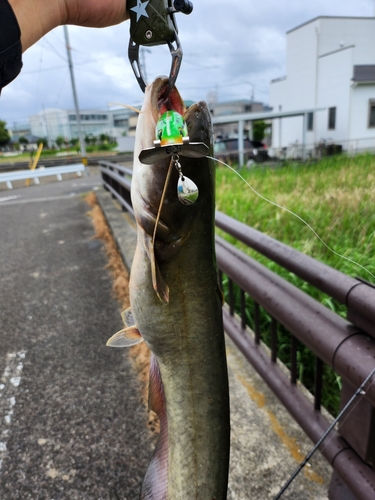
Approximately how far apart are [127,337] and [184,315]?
0.24m

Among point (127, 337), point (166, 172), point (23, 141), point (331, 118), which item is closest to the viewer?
point (166, 172)

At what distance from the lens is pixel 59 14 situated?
4.01 ft

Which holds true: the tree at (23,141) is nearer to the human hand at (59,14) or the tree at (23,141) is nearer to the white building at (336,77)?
the white building at (336,77)

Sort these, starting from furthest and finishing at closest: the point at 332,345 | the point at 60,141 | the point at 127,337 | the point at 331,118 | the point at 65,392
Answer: the point at 60,141, the point at 331,118, the point at 65,392, the point at 332,345, the point at 127,337

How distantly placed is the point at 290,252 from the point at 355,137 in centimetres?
2072

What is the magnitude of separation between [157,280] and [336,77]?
22457 millimetres

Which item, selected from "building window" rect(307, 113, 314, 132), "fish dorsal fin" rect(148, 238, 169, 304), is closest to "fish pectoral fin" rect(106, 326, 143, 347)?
"fish dorsal fin" rect(148, 238, 169, 304)

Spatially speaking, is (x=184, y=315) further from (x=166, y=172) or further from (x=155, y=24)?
(x=155, y=24)

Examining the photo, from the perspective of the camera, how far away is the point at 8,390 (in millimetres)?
2830

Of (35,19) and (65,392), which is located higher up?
(35,19)

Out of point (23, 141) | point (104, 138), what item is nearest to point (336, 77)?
point (104, 138)

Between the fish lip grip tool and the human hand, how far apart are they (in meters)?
0.19

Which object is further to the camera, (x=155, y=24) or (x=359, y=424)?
(x=359, y=424)

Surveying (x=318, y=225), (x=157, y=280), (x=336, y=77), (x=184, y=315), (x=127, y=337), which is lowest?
(x=318, y=225)
